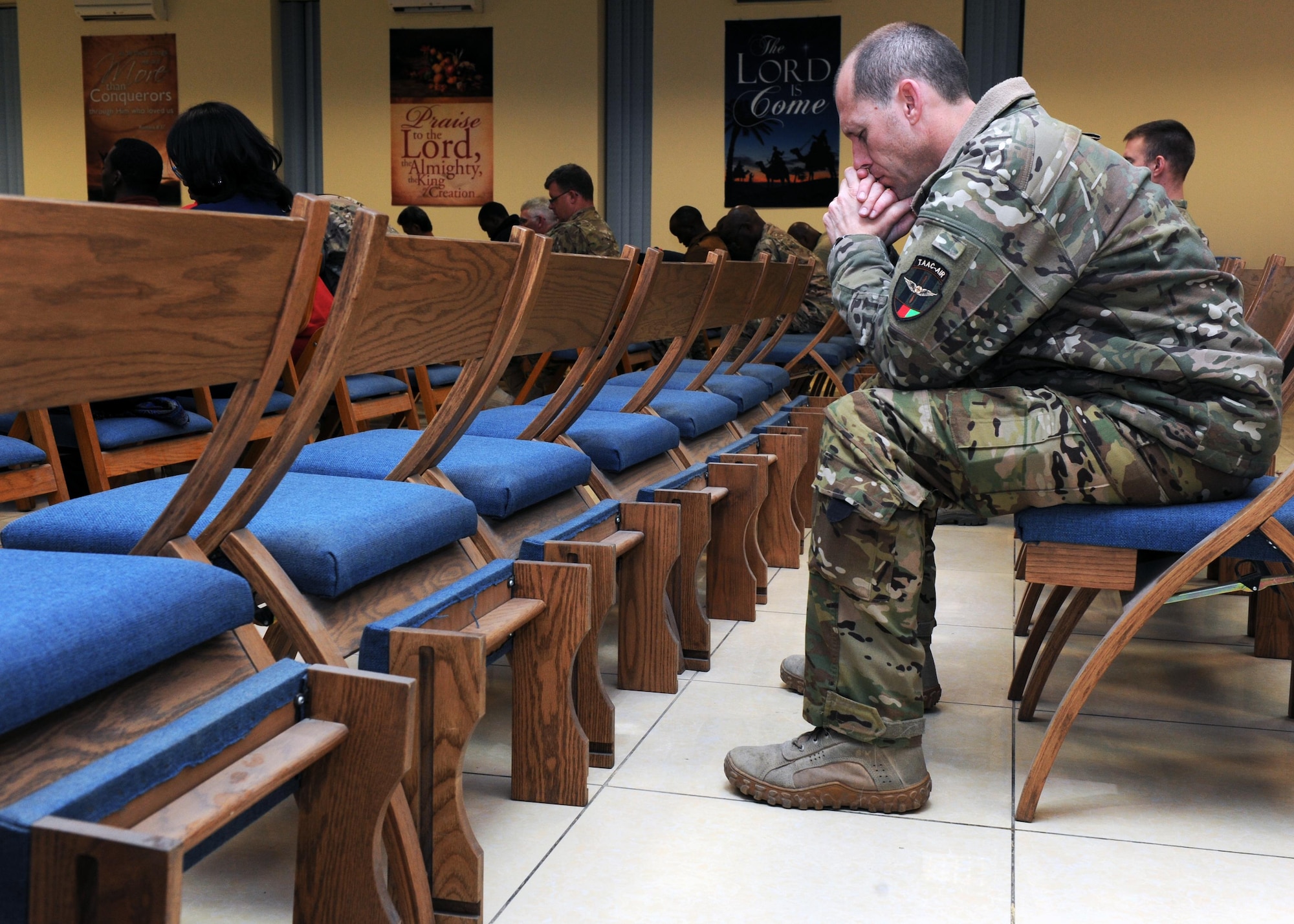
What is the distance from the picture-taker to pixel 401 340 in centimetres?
165

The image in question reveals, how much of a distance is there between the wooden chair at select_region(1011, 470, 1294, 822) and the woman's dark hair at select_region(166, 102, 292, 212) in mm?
2104

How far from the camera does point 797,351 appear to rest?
5.52 metres

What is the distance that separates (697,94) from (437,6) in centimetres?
219

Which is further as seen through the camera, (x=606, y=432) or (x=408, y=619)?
(x=606, y=432)

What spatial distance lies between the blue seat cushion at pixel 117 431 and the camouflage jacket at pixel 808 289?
341cm

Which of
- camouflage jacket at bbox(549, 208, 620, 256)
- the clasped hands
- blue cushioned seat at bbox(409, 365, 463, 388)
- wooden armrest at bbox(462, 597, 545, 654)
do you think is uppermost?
camouflage jacket at bbox(549, 208, 620, 256)

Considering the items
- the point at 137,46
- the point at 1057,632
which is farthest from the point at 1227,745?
the point at 137,46

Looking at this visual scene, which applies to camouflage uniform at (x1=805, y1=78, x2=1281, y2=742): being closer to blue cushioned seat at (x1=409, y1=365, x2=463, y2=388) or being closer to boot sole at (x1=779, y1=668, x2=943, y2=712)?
boot sole at (x1=779, y1=668, x2=943, y2=712)

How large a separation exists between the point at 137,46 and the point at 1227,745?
1046 cm

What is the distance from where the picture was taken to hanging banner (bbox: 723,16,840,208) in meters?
9.06

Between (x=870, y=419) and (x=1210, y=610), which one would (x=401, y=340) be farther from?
(x=1210, y=610)

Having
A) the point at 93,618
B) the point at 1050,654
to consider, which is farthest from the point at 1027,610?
the point at 93,618

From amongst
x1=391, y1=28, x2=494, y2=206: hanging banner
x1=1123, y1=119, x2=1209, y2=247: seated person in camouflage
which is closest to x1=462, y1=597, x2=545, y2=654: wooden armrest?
x1=1123, y1=119, x2=1209, y2=247: seated person in camouflage

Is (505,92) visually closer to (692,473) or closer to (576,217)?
(576,217)
